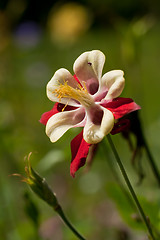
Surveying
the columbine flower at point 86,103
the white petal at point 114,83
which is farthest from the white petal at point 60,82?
the white petal at point 114,83

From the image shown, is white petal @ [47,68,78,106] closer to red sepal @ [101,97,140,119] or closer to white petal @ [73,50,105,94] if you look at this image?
white petal @ [73,50,105,94]

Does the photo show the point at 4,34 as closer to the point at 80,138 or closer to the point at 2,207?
the point at 2,207

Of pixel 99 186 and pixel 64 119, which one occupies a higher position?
pixel 64 119

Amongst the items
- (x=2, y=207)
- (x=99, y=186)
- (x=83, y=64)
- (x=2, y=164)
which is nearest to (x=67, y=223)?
(x=83, y=64)

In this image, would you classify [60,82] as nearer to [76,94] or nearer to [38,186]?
[76,94]

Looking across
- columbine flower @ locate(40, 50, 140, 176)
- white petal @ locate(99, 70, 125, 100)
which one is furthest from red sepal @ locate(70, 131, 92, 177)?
white petal @ locate(99, 70, 125, 100)
